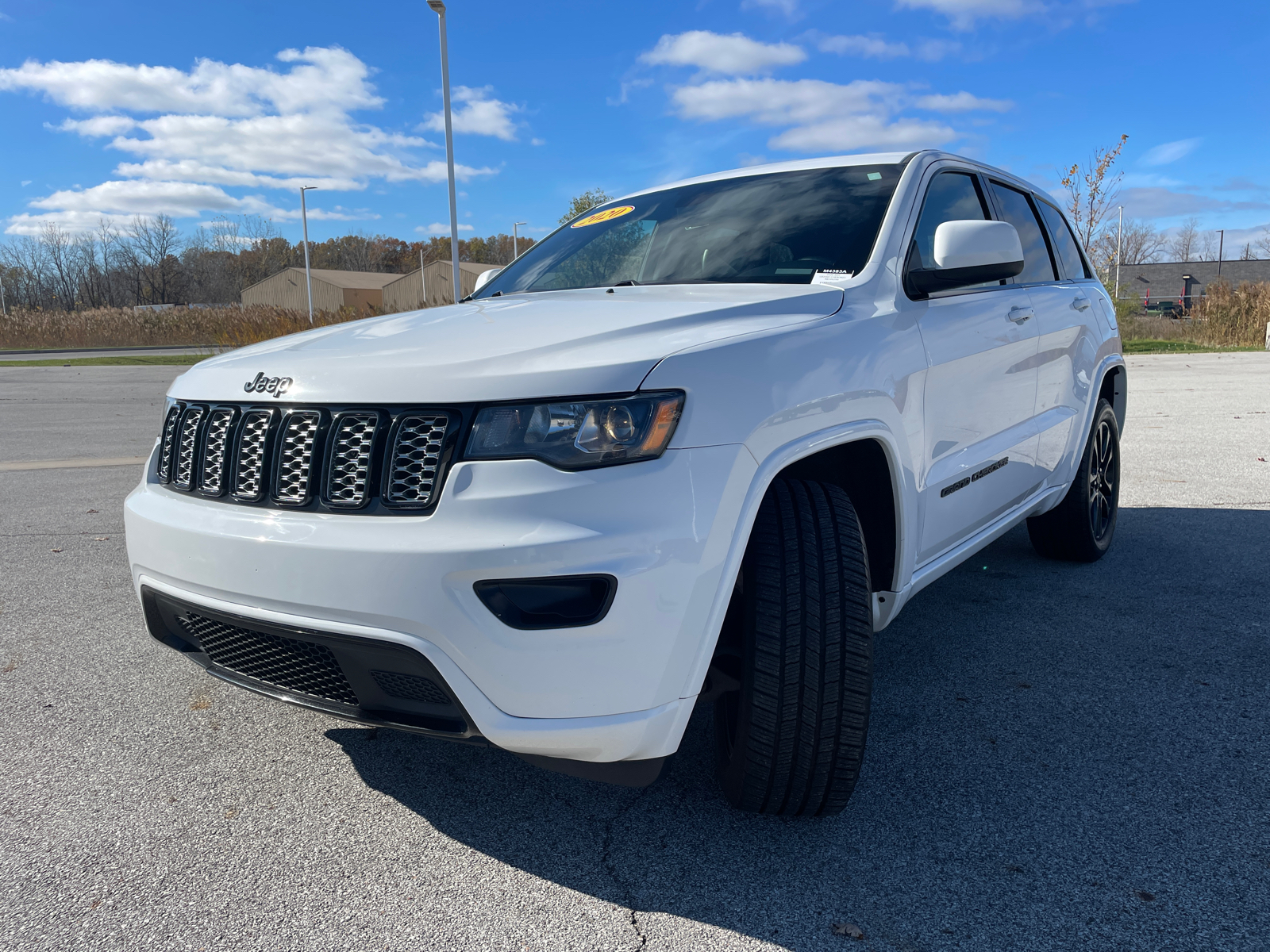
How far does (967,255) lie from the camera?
2.60m

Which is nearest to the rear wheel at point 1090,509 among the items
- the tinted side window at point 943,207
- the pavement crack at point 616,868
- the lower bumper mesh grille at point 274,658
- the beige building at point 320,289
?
the tinted side window at point 943,207

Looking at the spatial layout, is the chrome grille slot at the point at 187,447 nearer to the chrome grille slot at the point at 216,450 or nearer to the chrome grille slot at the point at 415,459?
the chrome grille slot at the point at 216,450

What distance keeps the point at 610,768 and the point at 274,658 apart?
81 cm

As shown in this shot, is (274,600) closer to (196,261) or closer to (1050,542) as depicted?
(1050,542)

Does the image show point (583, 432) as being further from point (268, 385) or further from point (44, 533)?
point (44, 533)

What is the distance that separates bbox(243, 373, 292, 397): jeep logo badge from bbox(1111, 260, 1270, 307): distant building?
3158 inches

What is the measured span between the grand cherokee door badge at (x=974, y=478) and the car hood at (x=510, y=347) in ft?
2.46

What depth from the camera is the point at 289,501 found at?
194cm

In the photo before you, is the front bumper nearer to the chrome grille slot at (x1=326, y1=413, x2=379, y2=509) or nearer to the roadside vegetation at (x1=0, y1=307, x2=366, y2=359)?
the chrome grille slot at (x1=326, y1=413, x2=379, y2=509)

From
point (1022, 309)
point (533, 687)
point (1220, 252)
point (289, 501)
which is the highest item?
point (1220, 252)

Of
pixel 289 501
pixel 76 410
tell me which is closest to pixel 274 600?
pixel 289 501

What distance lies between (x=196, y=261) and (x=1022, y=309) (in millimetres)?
88058

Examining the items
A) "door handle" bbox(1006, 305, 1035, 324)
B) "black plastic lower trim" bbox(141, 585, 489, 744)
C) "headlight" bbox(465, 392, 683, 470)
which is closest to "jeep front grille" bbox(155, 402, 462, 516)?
Result: "headlight" bbox(465, 392, 683, 470)

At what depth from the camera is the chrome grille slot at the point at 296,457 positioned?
1930mm
